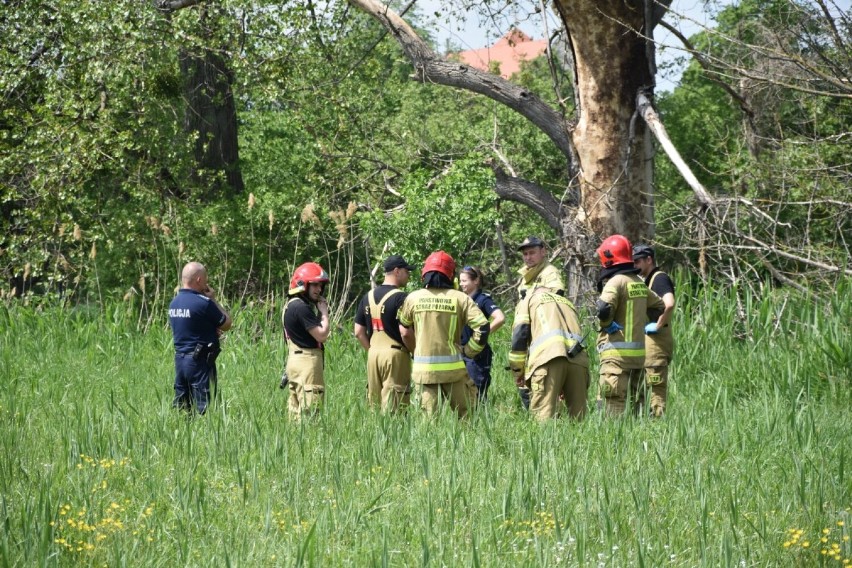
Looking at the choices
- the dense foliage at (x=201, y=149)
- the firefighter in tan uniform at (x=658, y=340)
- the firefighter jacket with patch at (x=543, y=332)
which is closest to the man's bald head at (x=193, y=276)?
the firefighter jacket with patch at (x=543, y=332)

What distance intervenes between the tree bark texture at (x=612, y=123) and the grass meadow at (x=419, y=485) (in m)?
3.45

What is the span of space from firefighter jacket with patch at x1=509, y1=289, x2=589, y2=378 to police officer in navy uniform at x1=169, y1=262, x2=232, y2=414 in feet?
7.51

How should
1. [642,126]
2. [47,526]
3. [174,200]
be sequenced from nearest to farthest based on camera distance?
[47,526] < [642,126] < [174,200]

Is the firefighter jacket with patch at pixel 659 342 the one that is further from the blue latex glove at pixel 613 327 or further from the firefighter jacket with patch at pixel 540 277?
the firefighter jacket with patch at pixel 540 277

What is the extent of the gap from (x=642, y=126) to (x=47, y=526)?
351 inches

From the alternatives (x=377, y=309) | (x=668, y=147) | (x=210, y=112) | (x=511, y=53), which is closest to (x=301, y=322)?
(x=377, y=309)

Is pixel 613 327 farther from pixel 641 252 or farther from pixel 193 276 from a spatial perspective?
pixel 193 276

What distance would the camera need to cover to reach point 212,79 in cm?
1673

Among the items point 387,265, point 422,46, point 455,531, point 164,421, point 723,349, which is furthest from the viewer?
point 422,46

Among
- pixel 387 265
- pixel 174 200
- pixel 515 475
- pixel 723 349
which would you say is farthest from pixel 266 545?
pixel 174 200

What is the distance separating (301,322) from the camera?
310 inches

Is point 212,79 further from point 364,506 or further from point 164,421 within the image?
point 364,506

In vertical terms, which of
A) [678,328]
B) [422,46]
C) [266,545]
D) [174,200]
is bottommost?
[266,545]

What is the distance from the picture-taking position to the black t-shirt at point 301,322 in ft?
25.8
